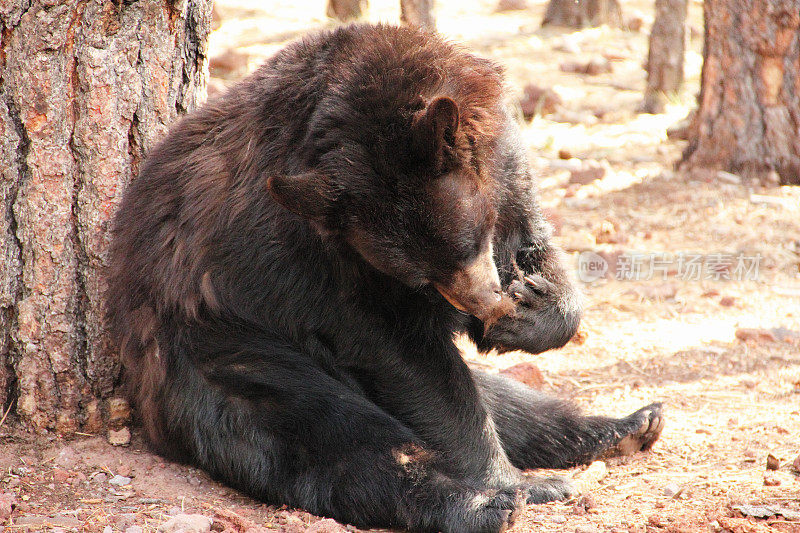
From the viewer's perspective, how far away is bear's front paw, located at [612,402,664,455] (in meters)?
3.87

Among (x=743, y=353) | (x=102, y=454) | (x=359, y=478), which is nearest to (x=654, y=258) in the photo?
(x=743, y=353)

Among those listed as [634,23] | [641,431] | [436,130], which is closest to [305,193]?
[436,130]

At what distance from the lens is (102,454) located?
11.8ft

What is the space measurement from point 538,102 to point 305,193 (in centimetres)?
743

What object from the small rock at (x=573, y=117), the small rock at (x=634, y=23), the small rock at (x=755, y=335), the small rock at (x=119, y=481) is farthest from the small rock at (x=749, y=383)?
the small rock at (x=634, y=23)

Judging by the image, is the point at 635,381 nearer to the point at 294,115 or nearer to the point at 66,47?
the point at 294,115

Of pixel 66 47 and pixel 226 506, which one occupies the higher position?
pixel 66 47

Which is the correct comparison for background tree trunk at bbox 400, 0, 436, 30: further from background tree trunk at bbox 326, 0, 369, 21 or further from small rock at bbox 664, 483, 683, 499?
background tree trunk at bbox 326, 0, 369, 21

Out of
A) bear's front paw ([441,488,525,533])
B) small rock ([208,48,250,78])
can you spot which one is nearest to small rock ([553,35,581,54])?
small rock ([208,48,250,78])

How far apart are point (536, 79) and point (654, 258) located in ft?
18.6

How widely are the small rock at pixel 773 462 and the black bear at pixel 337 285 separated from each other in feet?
3.01

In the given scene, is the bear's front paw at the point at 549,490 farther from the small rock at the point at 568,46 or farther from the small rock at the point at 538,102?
the small rock at the point at 568,46

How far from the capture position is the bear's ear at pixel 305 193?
273cm

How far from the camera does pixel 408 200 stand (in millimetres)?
2799
